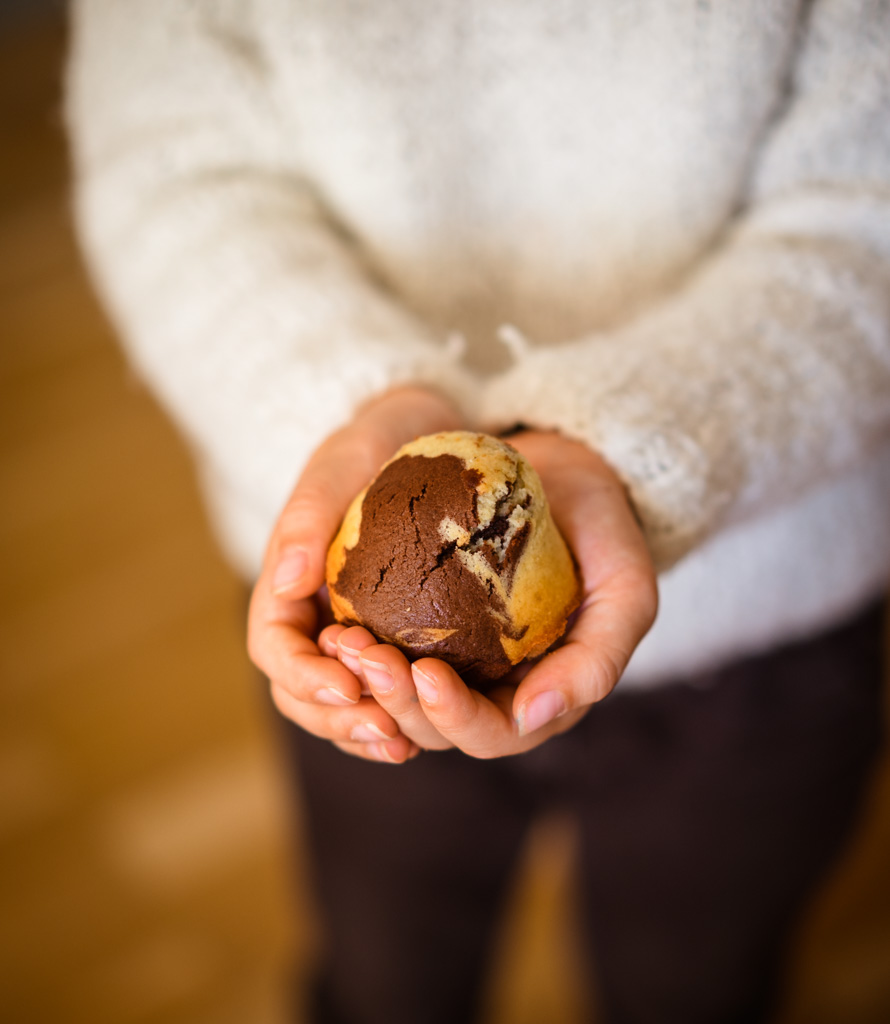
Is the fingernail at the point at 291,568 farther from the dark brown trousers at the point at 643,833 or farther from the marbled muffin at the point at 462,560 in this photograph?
the dark brown trousers at the point at 643,833

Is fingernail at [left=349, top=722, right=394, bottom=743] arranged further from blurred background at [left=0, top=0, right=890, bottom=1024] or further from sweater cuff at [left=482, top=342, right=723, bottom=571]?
blurred background at [left=0, top=0, right=890, bottom=1024]

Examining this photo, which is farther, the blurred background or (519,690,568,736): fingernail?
the blurred background

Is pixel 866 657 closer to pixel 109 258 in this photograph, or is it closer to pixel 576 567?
pixel 576 567

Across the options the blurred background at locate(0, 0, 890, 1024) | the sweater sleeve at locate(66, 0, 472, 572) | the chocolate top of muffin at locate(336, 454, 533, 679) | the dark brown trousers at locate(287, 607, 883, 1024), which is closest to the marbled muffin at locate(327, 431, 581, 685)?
the chocolate top of muffin at locate(336, 454, 533, 679)

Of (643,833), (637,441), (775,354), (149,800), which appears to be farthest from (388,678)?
(149,800)

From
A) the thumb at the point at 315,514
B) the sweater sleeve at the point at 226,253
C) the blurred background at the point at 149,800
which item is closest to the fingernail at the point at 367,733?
the thumb at the point at 315,514
